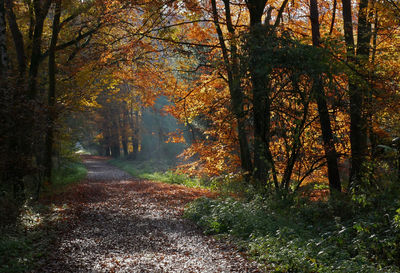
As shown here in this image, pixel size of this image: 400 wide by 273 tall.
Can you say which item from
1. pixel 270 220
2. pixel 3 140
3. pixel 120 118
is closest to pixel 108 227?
pixel 3 140

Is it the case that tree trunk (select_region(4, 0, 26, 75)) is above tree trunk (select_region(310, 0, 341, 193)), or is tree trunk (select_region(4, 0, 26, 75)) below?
above

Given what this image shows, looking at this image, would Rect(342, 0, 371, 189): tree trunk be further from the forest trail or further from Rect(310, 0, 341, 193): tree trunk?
the forest trail

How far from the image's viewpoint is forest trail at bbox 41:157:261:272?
6.08m

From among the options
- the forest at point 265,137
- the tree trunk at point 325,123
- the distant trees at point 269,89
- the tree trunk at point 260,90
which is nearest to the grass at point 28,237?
the forest at point 265,137

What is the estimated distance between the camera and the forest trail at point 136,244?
6.08 meters

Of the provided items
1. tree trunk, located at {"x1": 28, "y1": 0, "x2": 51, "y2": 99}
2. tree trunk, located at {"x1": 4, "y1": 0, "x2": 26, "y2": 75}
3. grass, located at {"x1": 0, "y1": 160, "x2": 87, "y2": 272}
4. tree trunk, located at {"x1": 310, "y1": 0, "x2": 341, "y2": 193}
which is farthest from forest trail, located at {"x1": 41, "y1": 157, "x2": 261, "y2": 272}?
tree trunk, located at {"x1": 4, "y1": 0, "x2": 26, "y2": 75}

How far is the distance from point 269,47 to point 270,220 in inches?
165

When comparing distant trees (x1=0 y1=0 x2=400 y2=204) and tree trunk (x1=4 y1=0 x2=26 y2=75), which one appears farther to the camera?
tree trunk (x1=4 y1=0 x2=26 y2=75)

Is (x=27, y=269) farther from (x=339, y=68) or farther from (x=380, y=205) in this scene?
(x=339, y=68)

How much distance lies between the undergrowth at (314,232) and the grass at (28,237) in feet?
12.1

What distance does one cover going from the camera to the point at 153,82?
60.1ft

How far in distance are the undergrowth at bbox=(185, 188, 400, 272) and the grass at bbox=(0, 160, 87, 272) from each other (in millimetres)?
3680

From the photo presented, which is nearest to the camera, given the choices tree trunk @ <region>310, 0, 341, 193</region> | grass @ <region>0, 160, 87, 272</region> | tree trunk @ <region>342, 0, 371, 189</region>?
grass @ <region>0, 160, 87, 272</region>

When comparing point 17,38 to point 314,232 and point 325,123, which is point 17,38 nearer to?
point 325,123
